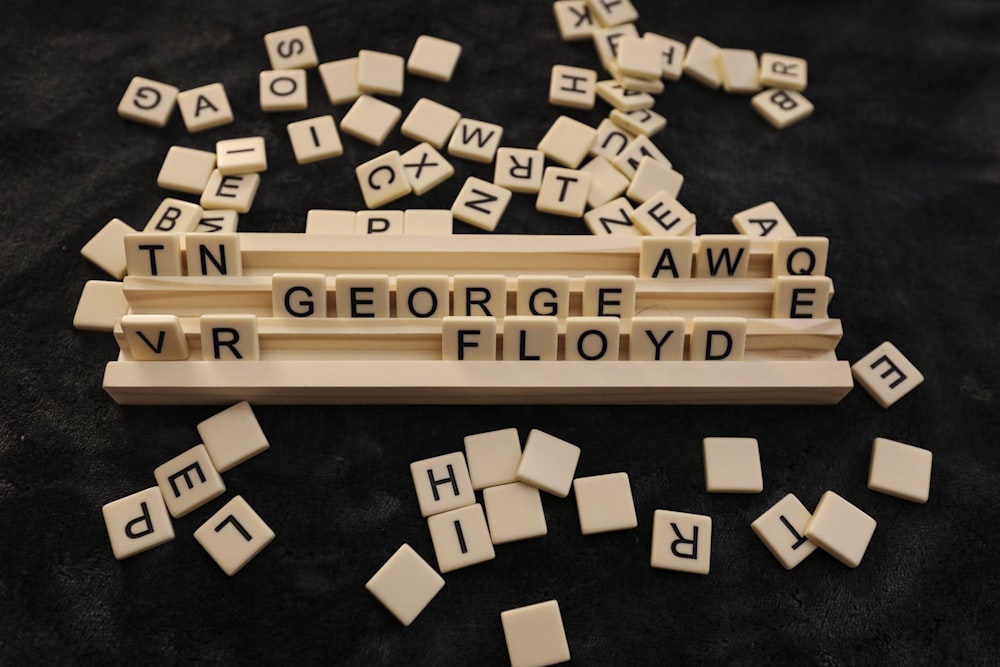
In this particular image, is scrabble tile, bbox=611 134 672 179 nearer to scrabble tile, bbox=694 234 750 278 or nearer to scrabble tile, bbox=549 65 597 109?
scrabble tile, bbox=549 65 597 109

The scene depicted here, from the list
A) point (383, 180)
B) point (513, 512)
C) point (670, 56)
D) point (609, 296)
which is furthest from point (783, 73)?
point (513, 512)

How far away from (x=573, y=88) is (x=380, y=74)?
34cm

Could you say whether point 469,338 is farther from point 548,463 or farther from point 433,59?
point 433,59

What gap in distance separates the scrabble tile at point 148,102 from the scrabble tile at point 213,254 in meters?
0.36

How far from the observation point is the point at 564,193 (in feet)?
4.58

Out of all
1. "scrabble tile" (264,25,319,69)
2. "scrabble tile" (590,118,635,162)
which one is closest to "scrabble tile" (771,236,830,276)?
"scrabble tile" (590,118,635,162)

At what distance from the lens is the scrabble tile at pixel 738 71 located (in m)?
1.58

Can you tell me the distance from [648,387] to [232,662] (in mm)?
650

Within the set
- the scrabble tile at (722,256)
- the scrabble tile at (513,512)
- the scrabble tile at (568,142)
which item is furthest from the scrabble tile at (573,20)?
the scrabble tile at (513,512)

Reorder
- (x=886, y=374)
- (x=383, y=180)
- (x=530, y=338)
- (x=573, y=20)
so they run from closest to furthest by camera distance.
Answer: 1. (x=530, y=338)
2. (x=886, y=374)
3. (x=383, y=180)
4. (x=573, y=20)

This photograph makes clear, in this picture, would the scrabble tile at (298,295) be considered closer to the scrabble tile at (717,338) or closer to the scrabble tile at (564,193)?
the scrabble tile at (564,193)

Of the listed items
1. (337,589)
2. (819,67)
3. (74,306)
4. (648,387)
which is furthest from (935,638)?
(74,306)

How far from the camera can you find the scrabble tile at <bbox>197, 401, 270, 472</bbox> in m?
1.18

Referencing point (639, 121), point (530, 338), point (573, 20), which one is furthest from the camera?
point (573, 20)
